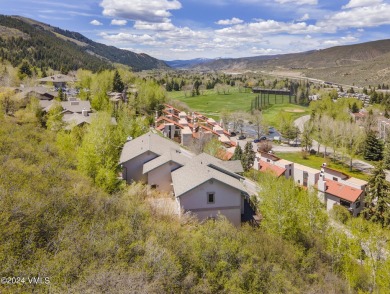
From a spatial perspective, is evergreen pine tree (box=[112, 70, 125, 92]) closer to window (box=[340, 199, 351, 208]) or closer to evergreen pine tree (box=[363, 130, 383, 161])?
evergreen pine tree (box=[363, 130, 383, 161])

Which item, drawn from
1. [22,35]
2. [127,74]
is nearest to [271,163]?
[127,74]

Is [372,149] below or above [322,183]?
below

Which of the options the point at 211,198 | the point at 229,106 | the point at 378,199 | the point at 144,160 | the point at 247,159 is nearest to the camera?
the point at 211,198

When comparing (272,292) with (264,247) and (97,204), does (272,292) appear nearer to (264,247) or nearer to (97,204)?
(264,247)

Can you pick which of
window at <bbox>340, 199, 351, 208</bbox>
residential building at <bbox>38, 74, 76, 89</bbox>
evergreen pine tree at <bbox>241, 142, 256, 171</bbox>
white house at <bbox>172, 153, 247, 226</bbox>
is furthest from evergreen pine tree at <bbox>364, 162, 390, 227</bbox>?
residential building at <bbox>38, 74, 76, 89</bbox>

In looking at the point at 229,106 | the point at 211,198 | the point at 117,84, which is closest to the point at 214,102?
the point at 229,106

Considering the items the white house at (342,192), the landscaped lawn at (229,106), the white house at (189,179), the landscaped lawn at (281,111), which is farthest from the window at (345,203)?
the landscaped lawn at (281,111)

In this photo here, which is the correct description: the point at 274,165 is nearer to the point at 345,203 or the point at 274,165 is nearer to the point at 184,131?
the point at 345,203

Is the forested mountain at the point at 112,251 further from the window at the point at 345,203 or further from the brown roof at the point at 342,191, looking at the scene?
the window at the point at 345,203
